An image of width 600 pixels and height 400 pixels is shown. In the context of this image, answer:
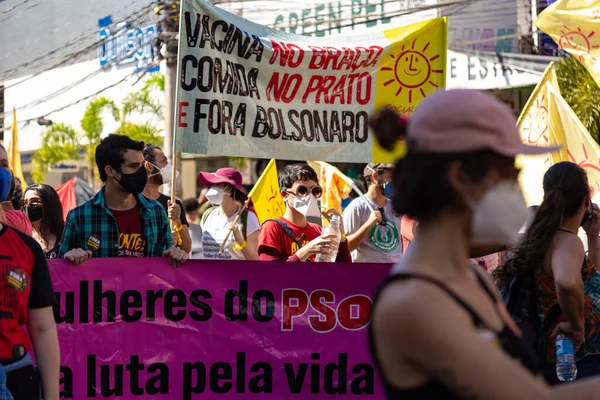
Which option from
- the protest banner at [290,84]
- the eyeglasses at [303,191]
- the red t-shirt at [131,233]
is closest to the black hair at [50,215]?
the protest banner at [290,84]

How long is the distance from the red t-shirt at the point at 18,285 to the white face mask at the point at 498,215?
2.02 meters

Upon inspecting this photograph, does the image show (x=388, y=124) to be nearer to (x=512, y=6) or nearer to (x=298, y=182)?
(x=298, y=182)

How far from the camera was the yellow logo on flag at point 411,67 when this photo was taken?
25.0ft

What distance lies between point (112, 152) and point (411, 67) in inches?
111

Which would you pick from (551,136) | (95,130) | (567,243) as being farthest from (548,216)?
(95,130)

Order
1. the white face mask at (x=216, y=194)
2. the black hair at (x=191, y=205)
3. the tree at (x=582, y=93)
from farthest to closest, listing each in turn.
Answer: the tree at (x=582, y=93) → the black hair at (x=191, y=205) → the white face mask at (x=216, y=194)

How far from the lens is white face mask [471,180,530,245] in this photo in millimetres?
1929

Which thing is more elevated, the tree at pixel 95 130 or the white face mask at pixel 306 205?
the tree at pixel 95 130

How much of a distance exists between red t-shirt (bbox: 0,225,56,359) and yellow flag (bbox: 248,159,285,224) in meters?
6.14

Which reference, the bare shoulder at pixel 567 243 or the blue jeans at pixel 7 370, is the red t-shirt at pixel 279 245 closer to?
the bare shoulder at pixel 567 243

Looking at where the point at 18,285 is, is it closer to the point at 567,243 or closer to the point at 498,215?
the point at 498,215

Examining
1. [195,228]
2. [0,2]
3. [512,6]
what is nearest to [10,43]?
[0,2]

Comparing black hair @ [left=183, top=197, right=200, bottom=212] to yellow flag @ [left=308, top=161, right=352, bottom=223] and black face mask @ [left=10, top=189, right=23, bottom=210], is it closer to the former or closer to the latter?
yellow flag @ [left=308, top=161, right=352, bottom=223]

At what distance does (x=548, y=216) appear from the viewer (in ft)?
14.5
